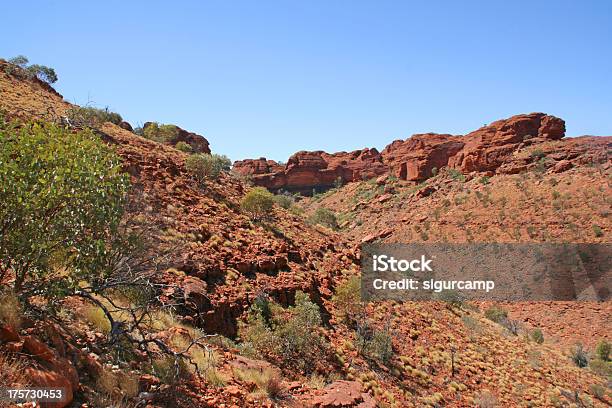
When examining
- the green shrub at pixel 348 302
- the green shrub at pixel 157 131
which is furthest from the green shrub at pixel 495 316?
the green shrub at pixel 157 131

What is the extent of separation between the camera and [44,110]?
18438 millimetres

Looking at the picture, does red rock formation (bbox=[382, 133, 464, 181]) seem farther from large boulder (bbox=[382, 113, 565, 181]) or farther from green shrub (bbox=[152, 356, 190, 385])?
green shrub (bbox=[152, 356, 190, 385])

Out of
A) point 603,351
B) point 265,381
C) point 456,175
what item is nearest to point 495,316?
point 603,351

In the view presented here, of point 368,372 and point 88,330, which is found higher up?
point 88,330

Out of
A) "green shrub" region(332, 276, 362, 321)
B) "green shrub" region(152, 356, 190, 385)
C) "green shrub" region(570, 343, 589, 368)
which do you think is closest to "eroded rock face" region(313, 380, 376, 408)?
"green shrub" region(152, 356, 190, 385)

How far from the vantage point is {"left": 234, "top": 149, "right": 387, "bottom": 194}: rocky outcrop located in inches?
2606

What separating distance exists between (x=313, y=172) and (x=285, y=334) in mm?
58596

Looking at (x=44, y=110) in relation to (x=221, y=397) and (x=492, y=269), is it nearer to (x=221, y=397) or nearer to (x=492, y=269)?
(x=221, y=397)

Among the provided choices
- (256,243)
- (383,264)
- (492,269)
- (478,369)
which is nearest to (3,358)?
(256,243)

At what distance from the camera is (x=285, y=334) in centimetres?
944

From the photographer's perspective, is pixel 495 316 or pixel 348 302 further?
pixel 495 316

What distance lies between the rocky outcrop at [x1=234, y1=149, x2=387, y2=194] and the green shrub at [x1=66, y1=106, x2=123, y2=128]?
137 ft

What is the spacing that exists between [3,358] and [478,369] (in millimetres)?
12074

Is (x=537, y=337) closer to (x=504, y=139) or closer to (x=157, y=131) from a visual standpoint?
(x=157, y=131)
